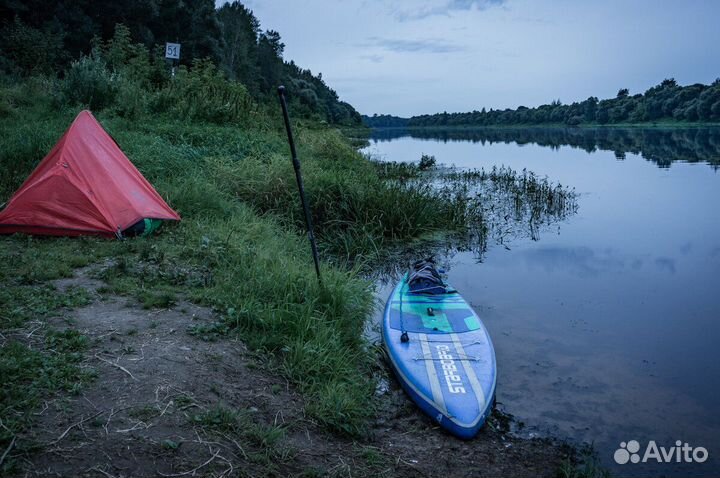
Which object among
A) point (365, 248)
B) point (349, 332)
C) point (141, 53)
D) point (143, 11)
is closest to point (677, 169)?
point (365, 248)

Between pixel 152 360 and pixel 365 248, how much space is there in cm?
577

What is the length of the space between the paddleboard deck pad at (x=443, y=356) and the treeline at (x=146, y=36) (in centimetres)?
1144

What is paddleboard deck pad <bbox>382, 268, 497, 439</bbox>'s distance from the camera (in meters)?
4.53

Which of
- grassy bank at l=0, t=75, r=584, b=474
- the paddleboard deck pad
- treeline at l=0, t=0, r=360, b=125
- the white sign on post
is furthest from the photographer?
treeline at l=0, t=0, r=360, b=125

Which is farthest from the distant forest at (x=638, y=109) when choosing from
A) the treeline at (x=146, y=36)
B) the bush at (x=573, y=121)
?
the treeline at (x=146, y=36)

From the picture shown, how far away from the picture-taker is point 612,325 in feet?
23.4

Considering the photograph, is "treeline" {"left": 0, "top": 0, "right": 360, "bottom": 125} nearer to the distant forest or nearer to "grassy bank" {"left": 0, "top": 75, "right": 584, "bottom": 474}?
"grassy bank" {"left": 0, "top": 75, "right": 584, "bottom": 474}

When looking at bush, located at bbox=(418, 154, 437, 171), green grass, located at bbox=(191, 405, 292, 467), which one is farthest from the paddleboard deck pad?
bush, located at bbox=(418, 154, 437, 171)

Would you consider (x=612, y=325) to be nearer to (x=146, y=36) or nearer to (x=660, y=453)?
(x=660, y=453)

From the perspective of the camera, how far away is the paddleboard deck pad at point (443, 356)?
4.53 meters

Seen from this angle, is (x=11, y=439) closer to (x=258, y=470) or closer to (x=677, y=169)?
(x=258, y=470)

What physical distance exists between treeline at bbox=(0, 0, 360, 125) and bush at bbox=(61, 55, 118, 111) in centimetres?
84

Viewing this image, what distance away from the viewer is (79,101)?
12.8m

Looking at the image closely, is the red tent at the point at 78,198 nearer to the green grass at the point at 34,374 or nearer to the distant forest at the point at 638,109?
the green grass at the point at 34,374
